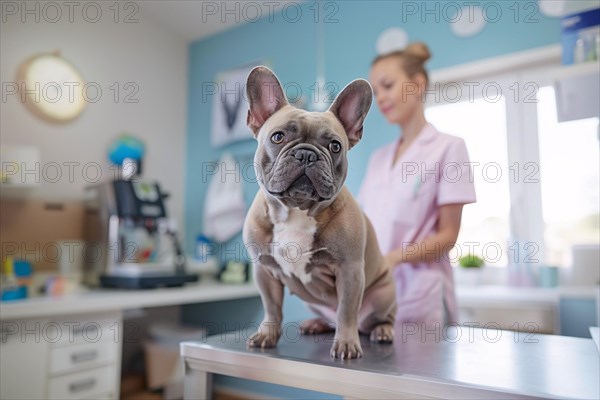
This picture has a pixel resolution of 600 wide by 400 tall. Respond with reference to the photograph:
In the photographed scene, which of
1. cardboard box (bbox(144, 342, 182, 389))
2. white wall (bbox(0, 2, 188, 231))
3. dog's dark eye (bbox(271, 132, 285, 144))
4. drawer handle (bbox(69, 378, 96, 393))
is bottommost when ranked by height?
cardboard box (bbox(144, 342, 182, 389))

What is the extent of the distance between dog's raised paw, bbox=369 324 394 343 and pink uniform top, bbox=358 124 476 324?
12.5 inches

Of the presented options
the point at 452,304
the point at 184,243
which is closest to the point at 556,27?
the point at 452,304

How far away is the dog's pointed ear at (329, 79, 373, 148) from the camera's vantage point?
723mm

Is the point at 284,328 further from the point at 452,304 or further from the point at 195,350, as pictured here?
the point at 452,304

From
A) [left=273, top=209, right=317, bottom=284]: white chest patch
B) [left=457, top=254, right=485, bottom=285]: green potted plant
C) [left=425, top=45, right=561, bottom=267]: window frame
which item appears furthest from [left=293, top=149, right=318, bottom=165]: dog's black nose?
[left=457, top=254, right=485, bottom=285]: green potted plant

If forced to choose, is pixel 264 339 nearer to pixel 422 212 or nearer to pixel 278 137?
pixel 278 137

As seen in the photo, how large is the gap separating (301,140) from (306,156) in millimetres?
41

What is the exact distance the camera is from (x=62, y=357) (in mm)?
1528

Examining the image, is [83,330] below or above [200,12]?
below

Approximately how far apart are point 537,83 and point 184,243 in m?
2.14

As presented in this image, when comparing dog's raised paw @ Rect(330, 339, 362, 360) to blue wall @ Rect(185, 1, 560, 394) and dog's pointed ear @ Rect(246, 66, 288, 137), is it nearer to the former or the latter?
blue wall @ Rect(185, 1, 560, 394)

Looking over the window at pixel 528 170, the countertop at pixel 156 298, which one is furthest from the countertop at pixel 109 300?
the window at pixel 528 170

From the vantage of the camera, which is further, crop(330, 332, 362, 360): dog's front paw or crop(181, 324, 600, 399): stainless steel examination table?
crop(330, 332, 362, 360): dog's front paw

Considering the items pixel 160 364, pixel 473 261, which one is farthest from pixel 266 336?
pixel 160 364
